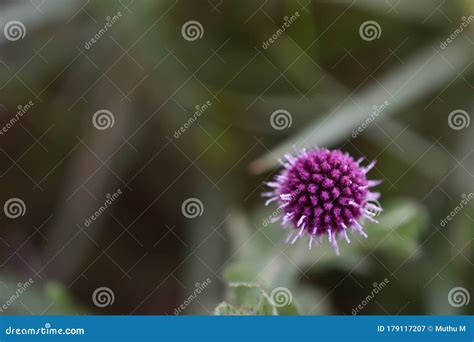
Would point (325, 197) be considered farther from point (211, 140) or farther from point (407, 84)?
point (211, 140)

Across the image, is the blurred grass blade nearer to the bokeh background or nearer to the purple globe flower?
the bokeh background

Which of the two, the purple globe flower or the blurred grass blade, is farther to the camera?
the blurred grass blade

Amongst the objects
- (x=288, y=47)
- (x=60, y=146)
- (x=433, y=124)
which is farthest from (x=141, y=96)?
(x=433, y=124)

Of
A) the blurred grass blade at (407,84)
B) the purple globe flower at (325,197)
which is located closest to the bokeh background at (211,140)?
the blurred grass blade at (407,84)

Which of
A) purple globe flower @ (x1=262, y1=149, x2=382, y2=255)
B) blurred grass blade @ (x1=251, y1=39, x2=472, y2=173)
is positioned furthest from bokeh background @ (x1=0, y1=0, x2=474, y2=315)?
purple globe flower @ (x1=262, y1=149, x2=382, y2=255)

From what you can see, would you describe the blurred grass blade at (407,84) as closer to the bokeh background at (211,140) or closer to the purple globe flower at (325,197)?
the bokeh background at (211,140)
